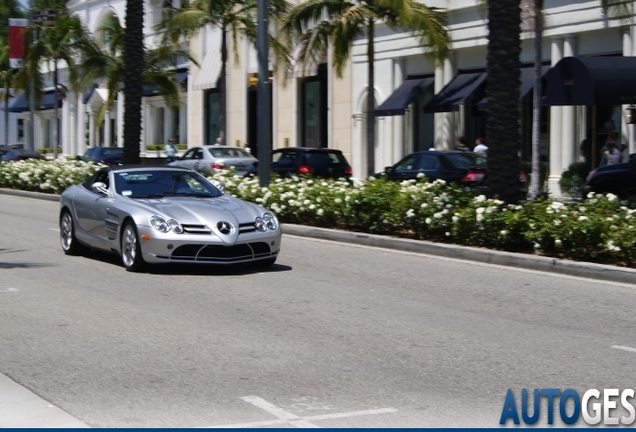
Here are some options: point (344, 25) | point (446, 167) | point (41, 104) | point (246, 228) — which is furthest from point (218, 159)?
point (41, 104)

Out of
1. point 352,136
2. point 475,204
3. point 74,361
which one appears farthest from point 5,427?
point 352,136

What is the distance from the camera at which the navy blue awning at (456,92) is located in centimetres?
3222

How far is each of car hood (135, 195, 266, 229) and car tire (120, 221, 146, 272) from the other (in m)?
0.36

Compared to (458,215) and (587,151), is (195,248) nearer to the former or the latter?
(458,215)

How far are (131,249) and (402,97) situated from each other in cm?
2358

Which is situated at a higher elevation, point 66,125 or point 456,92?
point 66,125

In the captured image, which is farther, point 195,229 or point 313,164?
point 313,164

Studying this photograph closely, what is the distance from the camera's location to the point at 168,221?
12766mm

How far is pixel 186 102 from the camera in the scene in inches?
2083

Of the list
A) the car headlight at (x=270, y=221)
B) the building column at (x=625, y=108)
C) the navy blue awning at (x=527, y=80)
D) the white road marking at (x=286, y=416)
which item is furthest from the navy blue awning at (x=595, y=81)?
the white road marking at (x=286, y=416)

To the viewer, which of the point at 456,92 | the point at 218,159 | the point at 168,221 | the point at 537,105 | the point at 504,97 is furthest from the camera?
the point at 456,92

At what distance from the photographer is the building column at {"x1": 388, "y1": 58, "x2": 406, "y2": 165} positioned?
121 feet

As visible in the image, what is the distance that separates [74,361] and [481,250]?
827 centimetres

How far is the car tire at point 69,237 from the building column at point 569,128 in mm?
18175
